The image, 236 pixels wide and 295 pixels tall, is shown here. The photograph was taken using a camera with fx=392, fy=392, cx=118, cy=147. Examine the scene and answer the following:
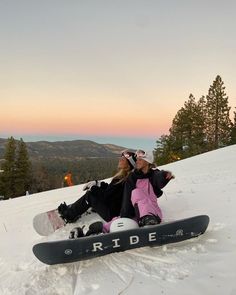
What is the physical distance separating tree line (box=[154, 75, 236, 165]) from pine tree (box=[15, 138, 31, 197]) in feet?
59.1

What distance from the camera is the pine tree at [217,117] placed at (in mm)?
47875

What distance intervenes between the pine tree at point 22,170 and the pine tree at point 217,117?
78.9 ft

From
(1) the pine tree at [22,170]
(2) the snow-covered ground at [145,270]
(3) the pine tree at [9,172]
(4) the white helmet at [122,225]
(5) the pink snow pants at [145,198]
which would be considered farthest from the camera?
(1) the pine tree at [22,170]

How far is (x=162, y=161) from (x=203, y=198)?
36368 millimetres

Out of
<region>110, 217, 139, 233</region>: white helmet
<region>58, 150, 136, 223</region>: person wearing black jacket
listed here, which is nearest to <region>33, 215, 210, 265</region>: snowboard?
<region>110, 217, 139, 233</region>: white helmet

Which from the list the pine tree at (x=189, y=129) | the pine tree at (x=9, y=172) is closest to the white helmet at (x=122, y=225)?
the pine tree at (x=189, y=129)

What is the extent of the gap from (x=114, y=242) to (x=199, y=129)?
43.2m

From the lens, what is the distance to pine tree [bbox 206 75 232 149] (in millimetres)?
47875

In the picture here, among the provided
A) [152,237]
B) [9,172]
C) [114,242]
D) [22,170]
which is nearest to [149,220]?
[152,237]

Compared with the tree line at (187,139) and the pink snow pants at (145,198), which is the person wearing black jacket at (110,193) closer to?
the pink snow pants at (145,198)

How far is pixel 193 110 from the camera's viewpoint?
154 feet

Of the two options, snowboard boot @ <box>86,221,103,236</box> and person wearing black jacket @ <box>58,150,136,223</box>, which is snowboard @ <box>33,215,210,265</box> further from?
person wearing black jacket @ <box>58,150,136,223</box>

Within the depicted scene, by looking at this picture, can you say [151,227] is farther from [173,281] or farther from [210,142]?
[210,142]

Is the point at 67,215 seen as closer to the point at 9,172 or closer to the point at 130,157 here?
the point at 130,157
